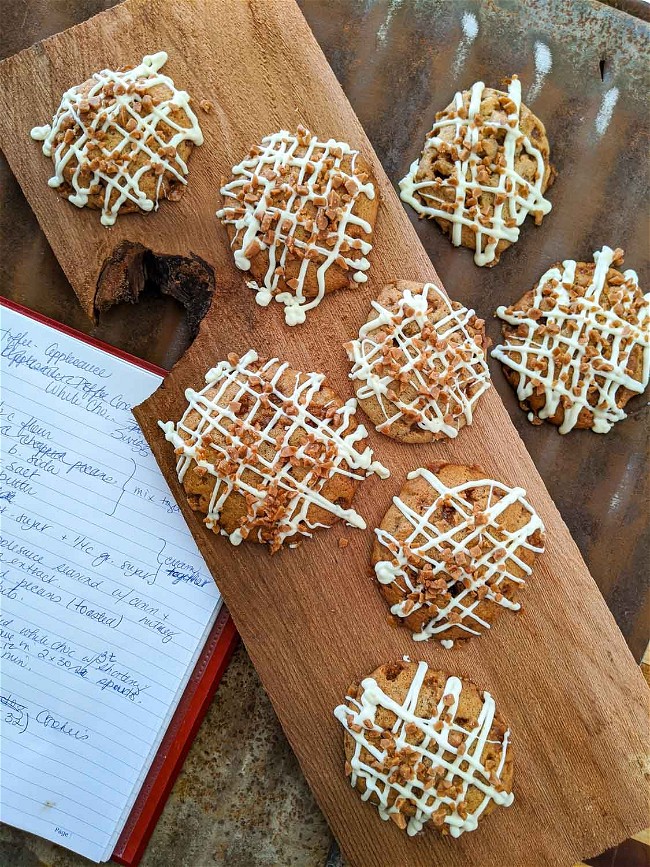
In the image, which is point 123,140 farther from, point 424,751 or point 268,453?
point 424,751

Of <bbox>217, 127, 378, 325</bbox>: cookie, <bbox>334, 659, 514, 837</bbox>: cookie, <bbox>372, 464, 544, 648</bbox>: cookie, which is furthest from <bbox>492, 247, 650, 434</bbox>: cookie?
<bbox>334, 659, 514, 837</bbox>: cookie

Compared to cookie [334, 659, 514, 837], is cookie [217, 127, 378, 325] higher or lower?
higher

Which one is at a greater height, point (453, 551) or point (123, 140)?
point (123, 140)

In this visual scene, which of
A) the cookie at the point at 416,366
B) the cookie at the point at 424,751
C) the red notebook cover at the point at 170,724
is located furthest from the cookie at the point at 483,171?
the cookie at the point at 424,751

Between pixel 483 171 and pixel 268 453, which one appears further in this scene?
pixel 483 171

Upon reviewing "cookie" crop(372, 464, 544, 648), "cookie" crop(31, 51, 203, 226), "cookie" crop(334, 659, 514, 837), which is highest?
"cookie" crop(31, 51, 203, 226)

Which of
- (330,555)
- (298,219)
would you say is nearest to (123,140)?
(298,219)

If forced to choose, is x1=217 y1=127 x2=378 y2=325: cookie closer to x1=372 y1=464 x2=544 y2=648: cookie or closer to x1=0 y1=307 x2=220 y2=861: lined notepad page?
x1=0 y1=307 x2=220 y2=861: lined notepad page

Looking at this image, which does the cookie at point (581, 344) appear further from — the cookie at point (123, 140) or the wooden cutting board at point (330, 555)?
the cookie at point (123, 140)
